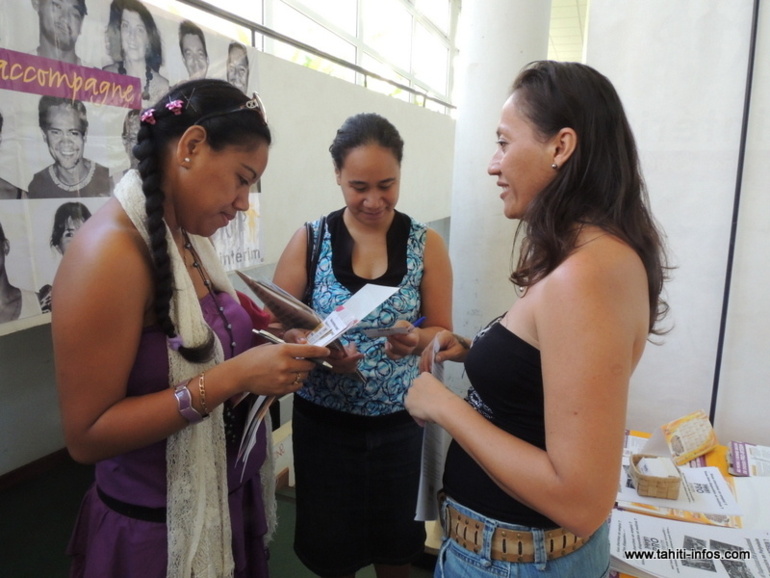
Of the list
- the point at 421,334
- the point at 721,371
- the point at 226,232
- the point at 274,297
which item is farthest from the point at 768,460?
the point at 226,232

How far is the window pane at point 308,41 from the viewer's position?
4.08 m

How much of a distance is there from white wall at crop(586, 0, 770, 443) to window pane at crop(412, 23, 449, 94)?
21.4 ft

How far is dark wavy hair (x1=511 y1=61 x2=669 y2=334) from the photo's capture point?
0.84 metres

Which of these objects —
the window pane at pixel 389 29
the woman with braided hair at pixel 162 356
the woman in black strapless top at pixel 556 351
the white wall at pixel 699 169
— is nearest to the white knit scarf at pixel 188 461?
the woman with braided hair at pixel 162 356

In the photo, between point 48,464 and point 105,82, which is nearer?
point 105,82

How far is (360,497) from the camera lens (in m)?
1.54

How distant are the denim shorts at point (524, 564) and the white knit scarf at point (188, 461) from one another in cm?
49

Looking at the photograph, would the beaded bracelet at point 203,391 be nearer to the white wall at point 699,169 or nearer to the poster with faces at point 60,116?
the poster with faces at point 60,116

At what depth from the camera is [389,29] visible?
23.0 feet

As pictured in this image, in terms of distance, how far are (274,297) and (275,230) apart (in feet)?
6.48

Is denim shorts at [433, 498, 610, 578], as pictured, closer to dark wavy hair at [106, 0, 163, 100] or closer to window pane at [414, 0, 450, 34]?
dark wavy hair at [106, 0, 163, 100]

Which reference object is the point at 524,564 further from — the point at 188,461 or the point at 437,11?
the point at 437,11

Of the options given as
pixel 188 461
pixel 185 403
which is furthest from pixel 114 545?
pixel 185 403

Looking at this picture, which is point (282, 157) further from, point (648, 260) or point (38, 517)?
point (648, 260)
